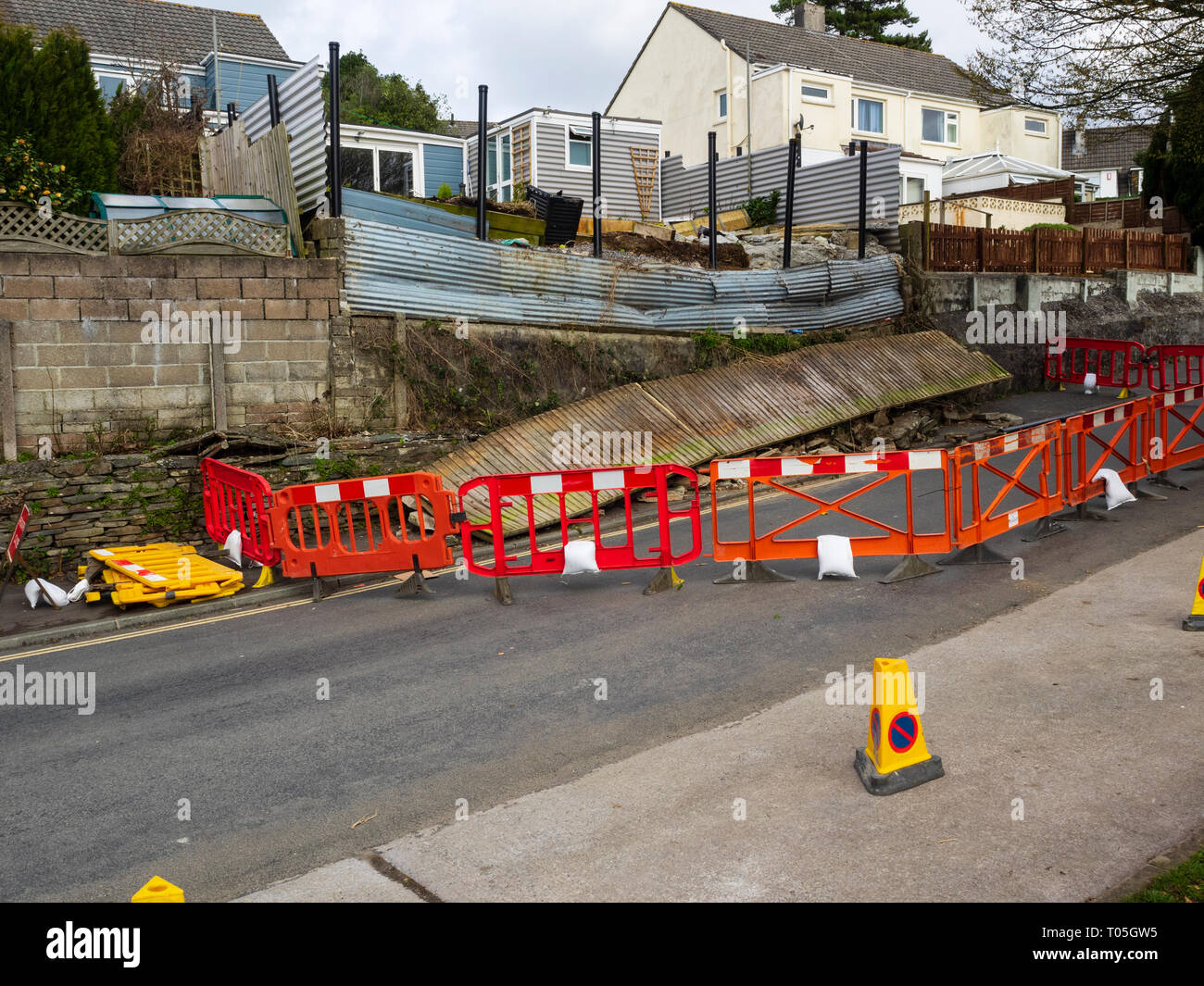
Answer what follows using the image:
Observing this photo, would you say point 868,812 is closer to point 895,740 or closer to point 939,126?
point 895,740

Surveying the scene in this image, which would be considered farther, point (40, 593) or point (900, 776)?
point (40, 593)

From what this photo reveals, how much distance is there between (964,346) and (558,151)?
48.7 ft

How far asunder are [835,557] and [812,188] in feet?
54.3

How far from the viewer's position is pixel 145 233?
1309 cm

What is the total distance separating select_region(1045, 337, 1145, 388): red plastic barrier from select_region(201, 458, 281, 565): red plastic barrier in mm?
17332

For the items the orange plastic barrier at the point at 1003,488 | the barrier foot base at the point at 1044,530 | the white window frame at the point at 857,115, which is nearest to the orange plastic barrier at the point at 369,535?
the orange plastic barrier at the point at 1003,488

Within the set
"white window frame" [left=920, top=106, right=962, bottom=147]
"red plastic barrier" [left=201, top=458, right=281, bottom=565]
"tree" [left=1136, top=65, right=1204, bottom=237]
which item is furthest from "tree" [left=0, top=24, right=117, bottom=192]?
"white window frame" [left=920, top=106, right=962, bottom=147]

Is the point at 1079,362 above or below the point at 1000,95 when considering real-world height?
below

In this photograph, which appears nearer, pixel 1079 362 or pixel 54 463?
pixel 54 463

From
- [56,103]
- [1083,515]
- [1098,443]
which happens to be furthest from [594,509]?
[56,103]

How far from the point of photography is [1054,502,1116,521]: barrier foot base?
39.3 ft
